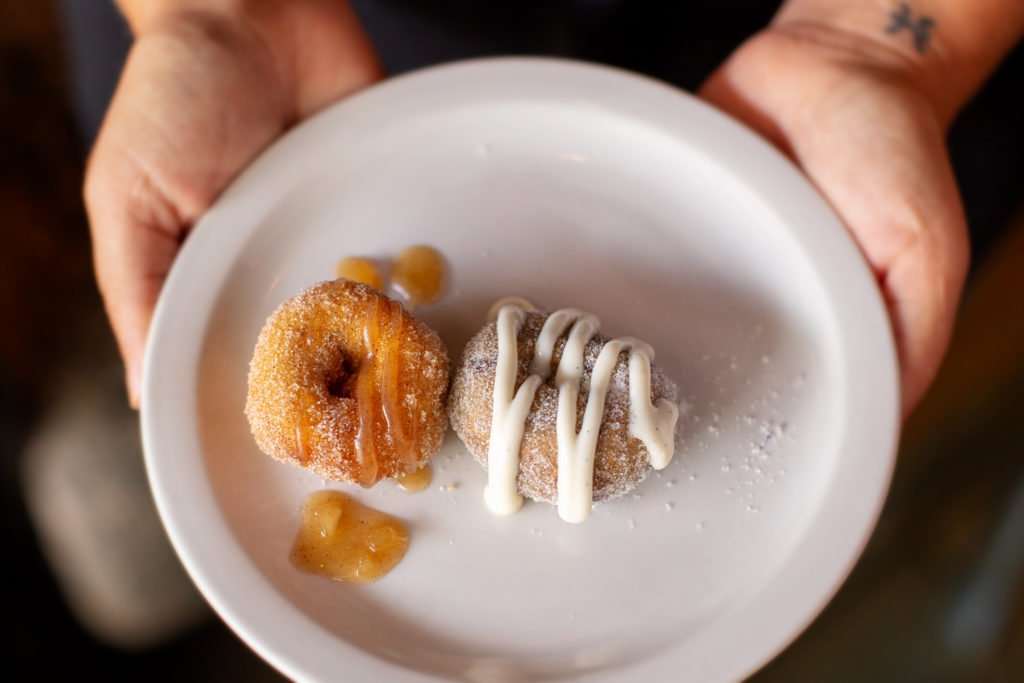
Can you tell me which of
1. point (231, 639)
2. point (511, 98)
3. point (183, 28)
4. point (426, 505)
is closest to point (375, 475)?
point (426, 505)

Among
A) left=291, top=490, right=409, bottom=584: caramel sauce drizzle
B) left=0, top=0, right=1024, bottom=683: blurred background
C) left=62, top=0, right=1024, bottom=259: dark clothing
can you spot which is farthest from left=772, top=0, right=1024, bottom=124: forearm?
left=291, top=490, right=409, bottom=584: caramel sauce drizzle

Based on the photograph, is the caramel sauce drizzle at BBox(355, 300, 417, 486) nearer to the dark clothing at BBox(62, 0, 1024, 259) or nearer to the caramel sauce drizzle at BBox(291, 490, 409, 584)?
the caramel sauce drizzle at BBox(291, 490, 409, 584)

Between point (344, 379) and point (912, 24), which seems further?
point (912, 24)

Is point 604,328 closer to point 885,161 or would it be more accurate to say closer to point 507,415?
point 507,415

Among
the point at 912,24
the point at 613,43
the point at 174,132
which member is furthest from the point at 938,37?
the point at 174,132

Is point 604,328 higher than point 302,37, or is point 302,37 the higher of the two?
point 302,37

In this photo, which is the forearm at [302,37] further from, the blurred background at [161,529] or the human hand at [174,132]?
the blurred background at [161,529]

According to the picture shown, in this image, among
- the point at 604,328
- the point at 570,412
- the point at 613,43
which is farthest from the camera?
the point at 613,43
